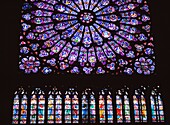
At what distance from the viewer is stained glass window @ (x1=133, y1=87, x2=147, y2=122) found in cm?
1847

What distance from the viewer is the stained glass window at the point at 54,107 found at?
18284 mm

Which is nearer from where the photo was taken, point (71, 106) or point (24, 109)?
point (24, 109)

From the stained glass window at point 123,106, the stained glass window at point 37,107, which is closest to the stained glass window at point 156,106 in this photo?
the stained glass window at point 123,106

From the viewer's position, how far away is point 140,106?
18.7 m

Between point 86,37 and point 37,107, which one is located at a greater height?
point 86,37

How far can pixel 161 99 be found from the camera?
18.9m

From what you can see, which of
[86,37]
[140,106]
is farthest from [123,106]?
[86,37]

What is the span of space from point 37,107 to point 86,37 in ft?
11.6

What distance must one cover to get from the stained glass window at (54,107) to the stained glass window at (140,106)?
2.63 metres

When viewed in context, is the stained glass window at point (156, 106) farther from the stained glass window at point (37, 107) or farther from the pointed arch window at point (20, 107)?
the pointed arch window at point (20, 107)

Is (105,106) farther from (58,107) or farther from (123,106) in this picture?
(58,107)

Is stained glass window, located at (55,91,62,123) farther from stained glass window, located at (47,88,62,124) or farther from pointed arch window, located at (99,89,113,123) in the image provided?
pointed arch window, located at (99,89,113,123)

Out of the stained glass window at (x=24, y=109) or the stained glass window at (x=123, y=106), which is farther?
the stained glass window at (x=123, y=106)

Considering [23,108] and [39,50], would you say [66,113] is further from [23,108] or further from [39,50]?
[39,50]
